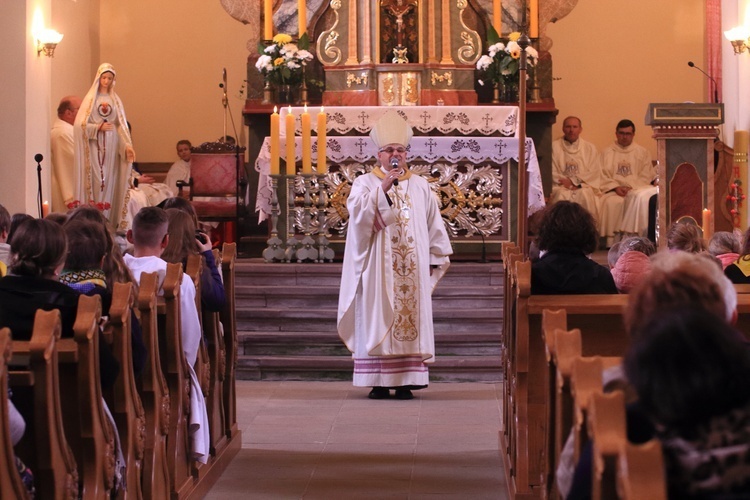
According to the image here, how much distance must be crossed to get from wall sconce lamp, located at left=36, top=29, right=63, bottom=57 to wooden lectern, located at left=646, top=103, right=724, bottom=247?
6461mm

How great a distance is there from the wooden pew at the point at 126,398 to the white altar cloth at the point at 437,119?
270 inches

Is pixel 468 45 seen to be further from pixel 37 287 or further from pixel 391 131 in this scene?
pixel 37 287

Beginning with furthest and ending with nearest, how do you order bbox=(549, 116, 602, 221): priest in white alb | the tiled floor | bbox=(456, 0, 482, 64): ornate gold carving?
bbox=(549, 116, 602, 221): priest in white alb, bbox=(456, 0, 482, 64): ornate gold carving, the tiled floor

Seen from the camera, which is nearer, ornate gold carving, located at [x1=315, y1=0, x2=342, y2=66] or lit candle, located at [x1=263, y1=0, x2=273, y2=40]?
lit candle, located at [x1=263, y1=0, x2=273, y2=40]

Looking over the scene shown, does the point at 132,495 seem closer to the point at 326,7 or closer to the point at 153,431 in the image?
the point at 153,431

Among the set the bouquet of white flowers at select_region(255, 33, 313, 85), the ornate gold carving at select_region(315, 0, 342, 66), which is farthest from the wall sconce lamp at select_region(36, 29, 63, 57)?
the ornate gold carving at select_region(315, 0, 342, 66)

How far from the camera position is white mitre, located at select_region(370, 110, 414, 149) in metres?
7.91

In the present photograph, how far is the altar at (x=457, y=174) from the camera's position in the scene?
10.8 metres

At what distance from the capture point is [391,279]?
8.11 meters

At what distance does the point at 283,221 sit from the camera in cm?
1066

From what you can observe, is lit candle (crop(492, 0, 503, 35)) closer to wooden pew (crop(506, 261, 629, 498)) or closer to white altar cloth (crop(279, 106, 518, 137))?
white altar cloth (crop(279, 106, 518, 137))

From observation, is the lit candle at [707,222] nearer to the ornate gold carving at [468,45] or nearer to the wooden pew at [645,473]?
the ornate gold carving at [468,45]

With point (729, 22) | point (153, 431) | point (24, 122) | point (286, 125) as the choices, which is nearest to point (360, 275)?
point (286, 125)

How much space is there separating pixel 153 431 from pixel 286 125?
18.9 feet
